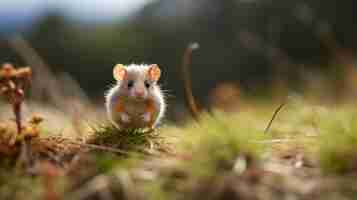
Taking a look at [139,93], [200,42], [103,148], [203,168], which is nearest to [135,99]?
[139,93]

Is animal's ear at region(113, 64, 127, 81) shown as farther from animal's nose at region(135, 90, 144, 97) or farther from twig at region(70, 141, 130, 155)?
twig at region(70, 141, 130, 155)

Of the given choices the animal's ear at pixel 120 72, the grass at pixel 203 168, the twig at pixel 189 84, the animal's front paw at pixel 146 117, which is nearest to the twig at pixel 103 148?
the grass at pixel 203 168

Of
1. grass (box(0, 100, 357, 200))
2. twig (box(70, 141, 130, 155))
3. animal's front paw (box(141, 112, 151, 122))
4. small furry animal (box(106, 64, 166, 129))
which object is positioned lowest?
grass (box(0, 100, 357, 200))

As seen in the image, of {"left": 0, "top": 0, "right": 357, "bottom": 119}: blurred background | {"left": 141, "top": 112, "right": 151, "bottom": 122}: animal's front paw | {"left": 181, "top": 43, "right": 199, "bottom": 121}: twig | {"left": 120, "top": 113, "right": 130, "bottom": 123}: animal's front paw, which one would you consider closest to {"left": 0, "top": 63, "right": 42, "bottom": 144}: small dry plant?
{"left": 120, "top": 113, "right": 130, "bottom": 123}: animal's front paw

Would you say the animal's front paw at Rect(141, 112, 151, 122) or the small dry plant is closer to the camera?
the small dry plant

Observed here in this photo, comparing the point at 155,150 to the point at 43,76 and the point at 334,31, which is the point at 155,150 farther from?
the point at 334,31

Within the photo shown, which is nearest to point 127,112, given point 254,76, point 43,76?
point 43,76

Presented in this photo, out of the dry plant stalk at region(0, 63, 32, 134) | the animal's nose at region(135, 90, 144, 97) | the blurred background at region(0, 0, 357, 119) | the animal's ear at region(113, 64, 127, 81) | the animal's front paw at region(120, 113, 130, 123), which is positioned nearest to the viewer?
the dry plant stalk at region(0, 63, 32, 134)

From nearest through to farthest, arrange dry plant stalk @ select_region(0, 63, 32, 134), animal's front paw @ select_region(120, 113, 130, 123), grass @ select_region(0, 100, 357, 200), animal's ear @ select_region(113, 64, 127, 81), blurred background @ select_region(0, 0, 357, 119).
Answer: grass @ select_region(0, 100, 357, 200)
dry plant stalk @ select_region(0, 63, 32, 134)
animal's front paw @ select_region(120, 113, 130, 123)
animal's ear @ select_region(113, 64, 127, 81)
blurred background @ select_region(0, 0, 357, 119)

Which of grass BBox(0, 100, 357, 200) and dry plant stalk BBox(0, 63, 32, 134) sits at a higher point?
dry plant stalk BBox(0, 63, 32, 134)
